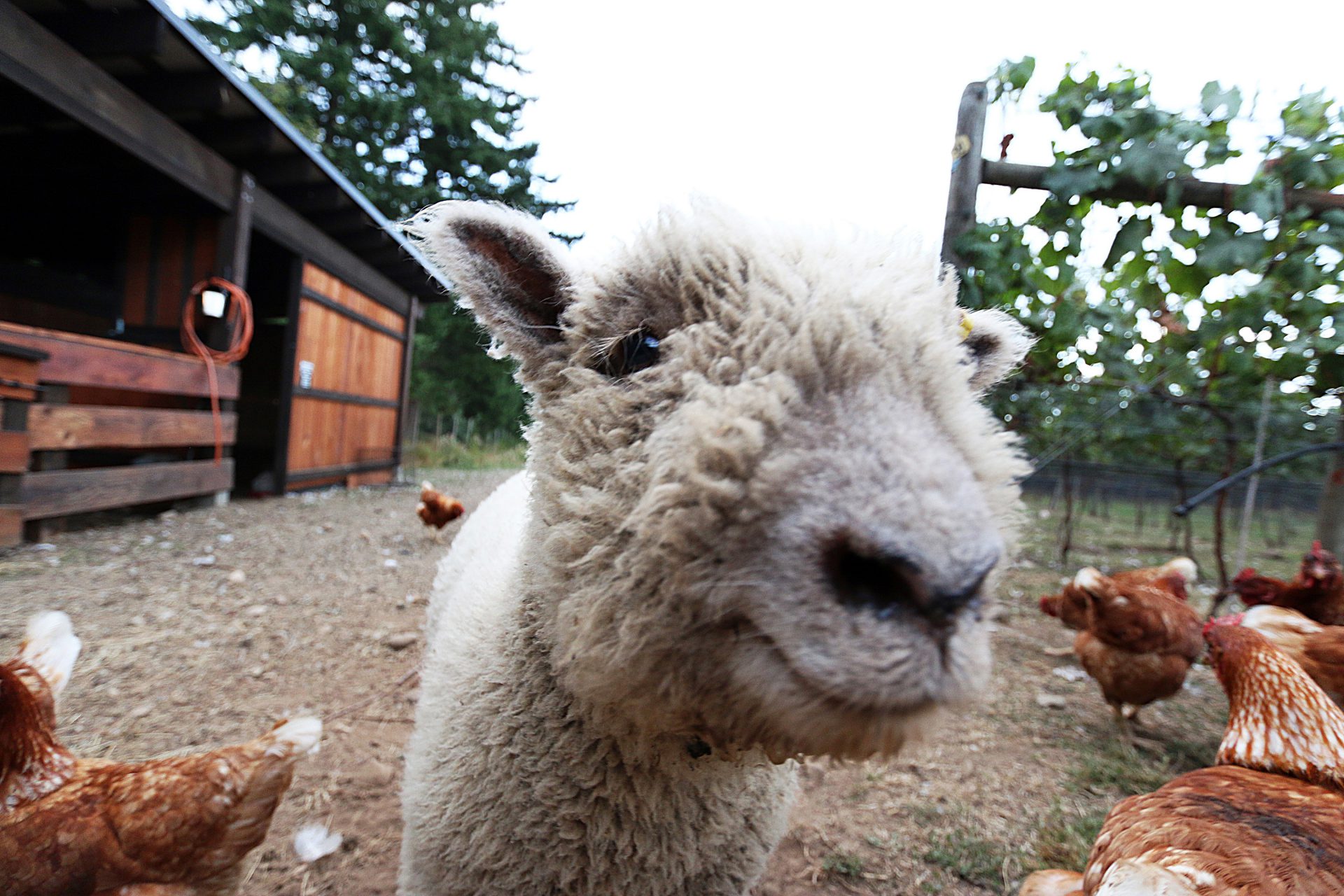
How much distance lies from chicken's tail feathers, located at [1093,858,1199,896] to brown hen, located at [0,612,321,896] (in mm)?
2175

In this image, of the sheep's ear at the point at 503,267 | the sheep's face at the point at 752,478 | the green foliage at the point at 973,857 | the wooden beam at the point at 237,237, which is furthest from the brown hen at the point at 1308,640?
the wooden beam at the point at 237,237

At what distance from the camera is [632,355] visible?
1.26m

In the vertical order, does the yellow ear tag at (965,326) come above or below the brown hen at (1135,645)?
above

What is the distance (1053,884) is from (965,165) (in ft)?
9.03

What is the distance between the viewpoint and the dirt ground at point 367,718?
8.20 ft

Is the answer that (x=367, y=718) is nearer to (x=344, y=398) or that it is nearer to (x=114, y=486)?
(x=114, y=486)

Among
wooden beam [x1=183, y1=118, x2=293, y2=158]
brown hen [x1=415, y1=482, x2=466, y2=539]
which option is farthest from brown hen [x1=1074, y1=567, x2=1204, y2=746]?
wooden beam [x1=183, y1=118, x2=293, y2=158]

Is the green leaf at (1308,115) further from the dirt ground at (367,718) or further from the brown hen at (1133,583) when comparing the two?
the dirt ground at (367,718)

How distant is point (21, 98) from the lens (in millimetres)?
6148

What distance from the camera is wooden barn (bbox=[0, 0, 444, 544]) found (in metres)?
5.30

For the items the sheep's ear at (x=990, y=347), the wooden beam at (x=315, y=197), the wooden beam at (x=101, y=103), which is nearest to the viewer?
the sheep's ear at (x=990, y=347)

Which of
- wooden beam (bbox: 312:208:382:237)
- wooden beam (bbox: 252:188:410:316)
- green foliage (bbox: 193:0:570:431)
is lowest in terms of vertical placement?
wooden beam (bbox: 252:188:410:316)

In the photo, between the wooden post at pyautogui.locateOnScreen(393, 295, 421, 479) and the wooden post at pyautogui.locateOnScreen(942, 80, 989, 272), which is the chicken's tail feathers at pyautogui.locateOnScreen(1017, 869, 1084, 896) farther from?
the wooden post at pyautogui.locateOnScreen(393, 295, 421, 479)

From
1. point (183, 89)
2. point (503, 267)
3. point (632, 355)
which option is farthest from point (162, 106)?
point (632, 355)
